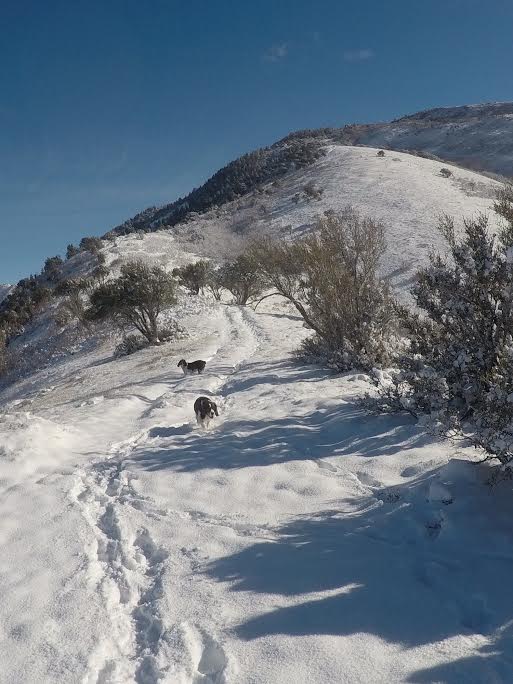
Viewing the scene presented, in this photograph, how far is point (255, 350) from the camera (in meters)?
17.7

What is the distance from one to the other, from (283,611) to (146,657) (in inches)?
36.6

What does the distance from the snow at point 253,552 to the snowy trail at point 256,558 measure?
0.01m

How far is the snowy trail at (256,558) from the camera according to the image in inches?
115

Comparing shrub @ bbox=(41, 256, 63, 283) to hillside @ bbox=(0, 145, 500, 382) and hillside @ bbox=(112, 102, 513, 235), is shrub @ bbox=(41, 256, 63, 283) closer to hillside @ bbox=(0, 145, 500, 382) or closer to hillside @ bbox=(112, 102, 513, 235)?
hillside @ bbox=(0, 145, 500, 382)

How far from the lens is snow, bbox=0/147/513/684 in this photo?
9.61 ft

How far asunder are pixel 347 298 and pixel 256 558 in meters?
8.48

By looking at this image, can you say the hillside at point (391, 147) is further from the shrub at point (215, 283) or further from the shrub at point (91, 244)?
the shrub at point (215, 283)

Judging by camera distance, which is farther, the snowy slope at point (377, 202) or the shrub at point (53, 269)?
the shrub at point (53, 269)

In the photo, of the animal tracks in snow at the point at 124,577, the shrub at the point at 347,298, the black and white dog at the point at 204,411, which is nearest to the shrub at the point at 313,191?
the shrub at the point at 347,298

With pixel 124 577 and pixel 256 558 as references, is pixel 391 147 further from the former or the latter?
pixel 124 577

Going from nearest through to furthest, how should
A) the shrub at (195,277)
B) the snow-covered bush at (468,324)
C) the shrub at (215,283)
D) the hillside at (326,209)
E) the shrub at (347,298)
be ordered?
the snow-covered bush at (468,324) < the shrub at (347,298) < the hillside at (326,209) < the shrub at (195,277) < the shrub at (215,283)

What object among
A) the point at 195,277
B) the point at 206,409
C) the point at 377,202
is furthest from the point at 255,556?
the point at 377,202

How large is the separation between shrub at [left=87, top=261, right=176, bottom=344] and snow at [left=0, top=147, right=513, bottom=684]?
1297cm

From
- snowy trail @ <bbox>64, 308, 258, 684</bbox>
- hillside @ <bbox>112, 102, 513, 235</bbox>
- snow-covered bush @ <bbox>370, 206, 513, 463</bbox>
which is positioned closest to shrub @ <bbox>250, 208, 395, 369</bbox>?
snow-covered bush @ <bbox>370, 206, 513, 463</bbox>
